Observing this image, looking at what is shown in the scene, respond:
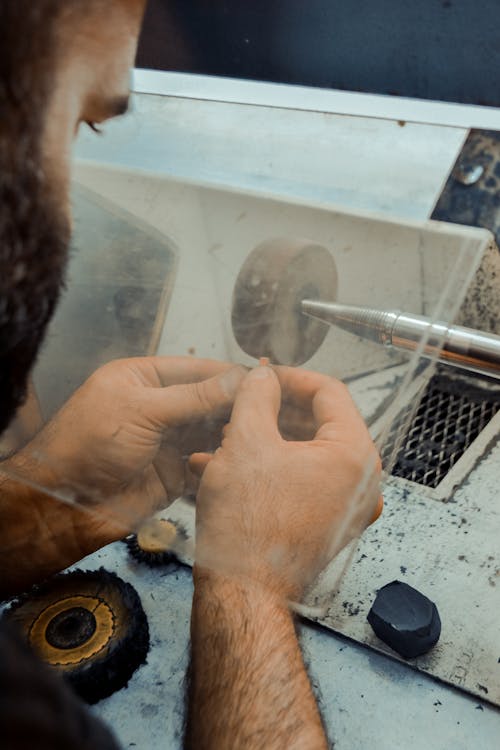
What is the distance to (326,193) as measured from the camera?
0.65 m

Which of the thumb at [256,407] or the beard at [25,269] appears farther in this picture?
the thumb at [256,407]

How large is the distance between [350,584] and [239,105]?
1.97 ft

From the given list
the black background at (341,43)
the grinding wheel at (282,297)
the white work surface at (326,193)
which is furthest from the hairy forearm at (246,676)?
the black background at (341,43)

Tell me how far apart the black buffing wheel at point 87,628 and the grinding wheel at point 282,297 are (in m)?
0.43

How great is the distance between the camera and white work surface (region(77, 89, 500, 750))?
0.64 m

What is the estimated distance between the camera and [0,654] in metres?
0.22

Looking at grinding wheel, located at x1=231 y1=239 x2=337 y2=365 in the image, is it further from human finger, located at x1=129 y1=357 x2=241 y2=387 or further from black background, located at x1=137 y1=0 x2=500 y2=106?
black background, located at x1=137 y1=0 x2=500 y2=106

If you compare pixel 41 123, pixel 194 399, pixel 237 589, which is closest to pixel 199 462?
pixel 194 399

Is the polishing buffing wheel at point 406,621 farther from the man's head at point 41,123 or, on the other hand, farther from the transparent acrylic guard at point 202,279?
the man's head at point 41,123

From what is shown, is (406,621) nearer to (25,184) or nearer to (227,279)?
(227,279)

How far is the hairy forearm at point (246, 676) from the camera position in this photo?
569 mm

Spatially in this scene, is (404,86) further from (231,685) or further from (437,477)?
(231,685)

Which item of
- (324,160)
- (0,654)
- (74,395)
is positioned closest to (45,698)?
(0,654)

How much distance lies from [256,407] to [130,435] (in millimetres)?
106
